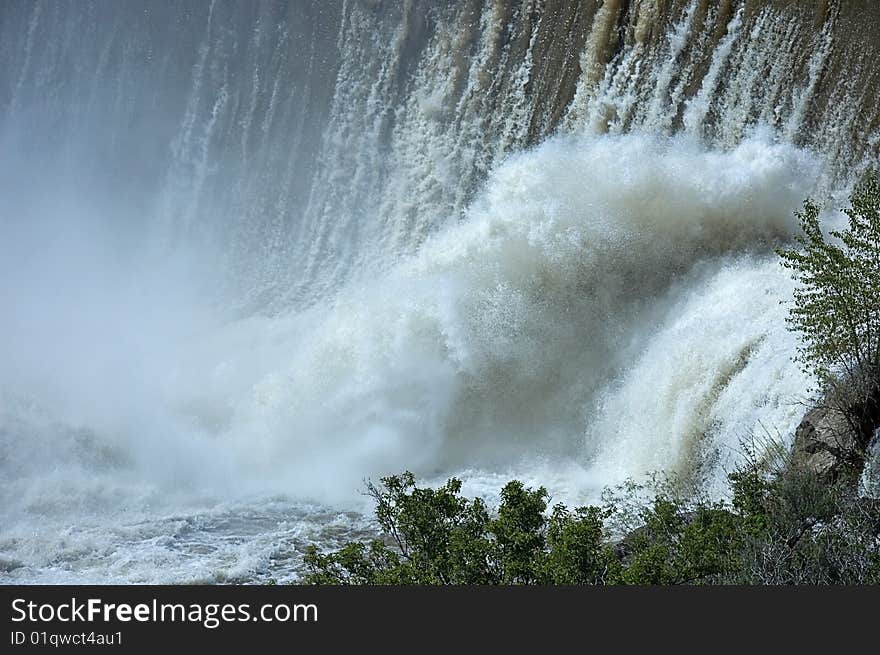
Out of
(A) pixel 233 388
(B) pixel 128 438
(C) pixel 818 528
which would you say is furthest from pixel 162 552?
(C) pixel 818 528

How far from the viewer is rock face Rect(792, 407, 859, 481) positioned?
1116cm

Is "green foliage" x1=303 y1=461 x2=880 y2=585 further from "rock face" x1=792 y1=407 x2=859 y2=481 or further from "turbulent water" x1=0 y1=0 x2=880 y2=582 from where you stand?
"turbulent water" x1=0 y1=0 x2=880 y2=582

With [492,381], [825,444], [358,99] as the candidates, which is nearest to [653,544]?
[825,444]

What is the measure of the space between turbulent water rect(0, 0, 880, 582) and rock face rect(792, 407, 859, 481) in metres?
1.00

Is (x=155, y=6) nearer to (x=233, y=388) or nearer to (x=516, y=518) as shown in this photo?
(x=233, y=388)

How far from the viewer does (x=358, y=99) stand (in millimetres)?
22625

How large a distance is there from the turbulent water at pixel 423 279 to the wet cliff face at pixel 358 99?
0.06 meters

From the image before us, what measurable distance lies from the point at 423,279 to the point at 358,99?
16.8 ft

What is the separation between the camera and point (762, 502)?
34.2ft

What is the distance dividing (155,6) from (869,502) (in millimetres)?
20619

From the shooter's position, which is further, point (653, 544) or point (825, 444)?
point (825, 444)

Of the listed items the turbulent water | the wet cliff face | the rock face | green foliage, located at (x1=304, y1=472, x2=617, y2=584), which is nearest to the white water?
the turbulent water

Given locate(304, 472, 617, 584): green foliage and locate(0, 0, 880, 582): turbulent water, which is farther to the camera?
locate(0, 0, 880, 582): turbulent water

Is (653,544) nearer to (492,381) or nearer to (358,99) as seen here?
(492,381)
